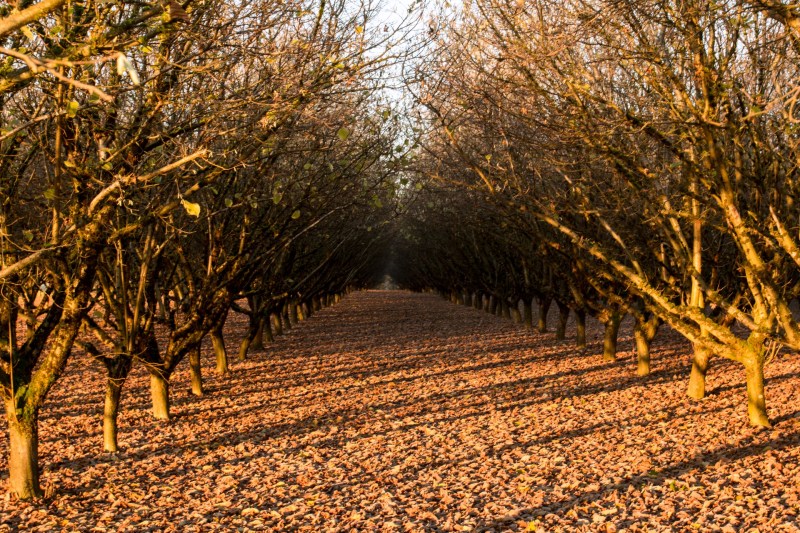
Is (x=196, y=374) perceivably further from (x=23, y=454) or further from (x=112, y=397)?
(x=23, y=454)

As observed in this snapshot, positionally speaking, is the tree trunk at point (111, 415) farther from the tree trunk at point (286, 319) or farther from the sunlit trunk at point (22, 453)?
the tree trunk at point (286, 319)

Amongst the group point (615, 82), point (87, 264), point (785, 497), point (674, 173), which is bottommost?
point (785, 497)

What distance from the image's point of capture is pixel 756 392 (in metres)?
11.0

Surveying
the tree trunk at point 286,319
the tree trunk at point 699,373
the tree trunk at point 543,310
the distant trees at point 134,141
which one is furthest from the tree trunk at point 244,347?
the tree trunk at point 543,310

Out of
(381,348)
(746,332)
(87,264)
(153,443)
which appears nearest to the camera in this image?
(87,264)

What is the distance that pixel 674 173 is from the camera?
12.0 m

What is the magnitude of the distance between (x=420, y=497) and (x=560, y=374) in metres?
9.36

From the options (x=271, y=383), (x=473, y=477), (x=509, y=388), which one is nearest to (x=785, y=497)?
(x=473, y=477)

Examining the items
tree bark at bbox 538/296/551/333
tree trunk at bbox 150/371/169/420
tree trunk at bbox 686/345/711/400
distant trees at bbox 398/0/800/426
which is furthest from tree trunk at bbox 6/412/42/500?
tree bark at bbox 538/296/551/333

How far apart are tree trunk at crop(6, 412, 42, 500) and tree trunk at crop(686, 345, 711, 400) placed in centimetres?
1078

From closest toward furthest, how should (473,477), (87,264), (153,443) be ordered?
1. (87,264)
2. (473,477)
3. (153,443)

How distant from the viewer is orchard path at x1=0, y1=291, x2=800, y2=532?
7.78 metres

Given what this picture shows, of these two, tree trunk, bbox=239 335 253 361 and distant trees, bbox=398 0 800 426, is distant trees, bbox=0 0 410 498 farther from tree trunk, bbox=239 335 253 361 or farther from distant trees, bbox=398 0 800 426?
tree trunk, bbox=239 335 253 361

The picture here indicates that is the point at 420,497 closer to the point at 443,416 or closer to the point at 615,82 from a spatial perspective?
the point at 443,416
